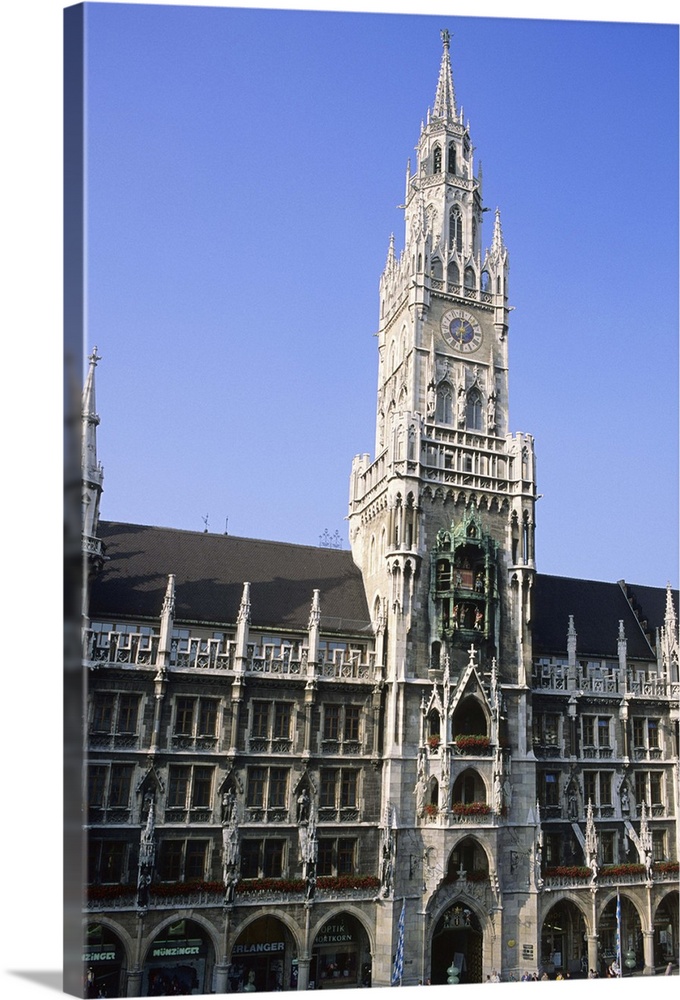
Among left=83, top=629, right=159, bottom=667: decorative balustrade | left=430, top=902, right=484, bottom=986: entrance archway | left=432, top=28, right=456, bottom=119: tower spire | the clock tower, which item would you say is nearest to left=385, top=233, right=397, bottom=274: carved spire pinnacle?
the clock tower

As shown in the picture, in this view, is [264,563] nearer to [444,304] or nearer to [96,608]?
[96,608]

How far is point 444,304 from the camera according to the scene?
42656 mm

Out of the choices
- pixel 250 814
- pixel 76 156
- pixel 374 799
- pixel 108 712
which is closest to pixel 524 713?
pixel 374 799

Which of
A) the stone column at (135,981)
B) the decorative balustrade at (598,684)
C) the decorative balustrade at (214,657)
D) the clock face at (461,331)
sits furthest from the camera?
the clock face at (461,331)

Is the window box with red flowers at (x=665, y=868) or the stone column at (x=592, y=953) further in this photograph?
the window box with red flowers at (x=665, y=868)

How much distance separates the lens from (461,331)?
4278cm

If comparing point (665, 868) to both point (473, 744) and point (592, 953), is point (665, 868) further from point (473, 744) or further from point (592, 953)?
point (473, 744)

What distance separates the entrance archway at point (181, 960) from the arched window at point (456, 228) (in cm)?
3324

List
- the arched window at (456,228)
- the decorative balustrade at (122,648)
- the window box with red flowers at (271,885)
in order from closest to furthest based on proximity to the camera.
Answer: the window box with red flowers at (271,885) → the decorative balustrade at (122,648) → the arched window at (456,228)

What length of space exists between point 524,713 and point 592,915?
8.90 meters

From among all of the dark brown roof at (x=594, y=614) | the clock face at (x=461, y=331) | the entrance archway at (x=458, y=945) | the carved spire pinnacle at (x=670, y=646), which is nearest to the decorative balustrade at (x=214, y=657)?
the entrance archway at (x=458, y=945)

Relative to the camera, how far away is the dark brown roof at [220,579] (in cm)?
3666

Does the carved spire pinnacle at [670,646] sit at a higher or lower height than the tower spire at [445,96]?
lower

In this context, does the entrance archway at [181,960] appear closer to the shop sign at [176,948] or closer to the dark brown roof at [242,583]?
the shop sign at [176,948]
